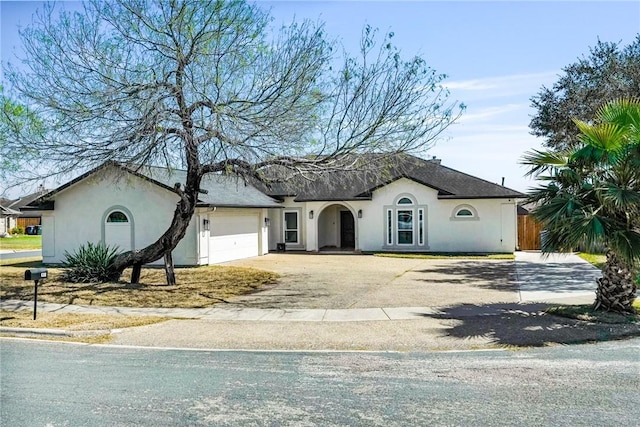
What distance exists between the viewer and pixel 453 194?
2692 cm

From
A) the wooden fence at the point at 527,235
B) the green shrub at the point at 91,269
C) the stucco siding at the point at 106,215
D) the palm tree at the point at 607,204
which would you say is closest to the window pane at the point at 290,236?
the stucco siding at the point at 106,215

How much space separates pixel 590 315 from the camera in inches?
421

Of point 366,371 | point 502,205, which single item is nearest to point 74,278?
point 366,371

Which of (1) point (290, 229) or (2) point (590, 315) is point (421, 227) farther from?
(2) point (590, 315)

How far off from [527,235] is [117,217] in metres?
22.1

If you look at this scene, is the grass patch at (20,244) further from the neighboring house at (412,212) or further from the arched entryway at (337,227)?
the arched entryway at (337,227)

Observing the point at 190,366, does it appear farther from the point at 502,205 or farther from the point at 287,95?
the point at 502,205

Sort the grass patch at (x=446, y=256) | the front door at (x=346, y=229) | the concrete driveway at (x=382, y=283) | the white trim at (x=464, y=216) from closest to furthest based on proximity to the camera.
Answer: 1. the concrete driveway at (x=382, y=283)
2. the grass patch at (x=446, y=256)
3. the white trim at (x=464, y=216)
4. the front door at (x=346, y=229)

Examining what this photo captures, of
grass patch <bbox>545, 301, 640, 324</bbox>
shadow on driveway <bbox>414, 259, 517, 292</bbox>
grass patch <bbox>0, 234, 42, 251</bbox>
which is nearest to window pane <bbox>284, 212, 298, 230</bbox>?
shadow on driveway <bbox>414, 259, 517, 292</bbox>

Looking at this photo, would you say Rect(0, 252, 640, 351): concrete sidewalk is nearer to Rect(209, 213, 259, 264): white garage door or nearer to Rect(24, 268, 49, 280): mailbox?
Rect(24, 268, 49, 280): mailbox

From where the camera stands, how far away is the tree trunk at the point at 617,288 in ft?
35.8

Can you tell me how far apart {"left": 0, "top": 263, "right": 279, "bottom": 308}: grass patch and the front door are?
43.4ft

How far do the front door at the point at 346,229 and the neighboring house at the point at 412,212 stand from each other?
2.35m

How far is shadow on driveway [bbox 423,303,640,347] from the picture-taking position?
362 inches
